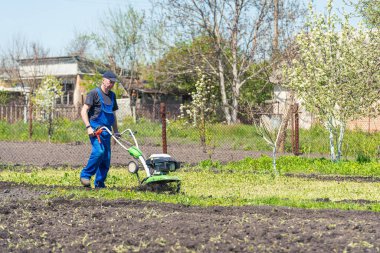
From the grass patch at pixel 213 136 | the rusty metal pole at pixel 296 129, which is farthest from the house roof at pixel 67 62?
the rusty metal pole at pixel 296 129

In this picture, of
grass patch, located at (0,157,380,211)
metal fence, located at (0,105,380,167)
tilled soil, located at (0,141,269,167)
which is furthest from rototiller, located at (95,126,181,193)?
metal fence, located at (0,105,380,167)

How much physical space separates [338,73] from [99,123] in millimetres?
7465

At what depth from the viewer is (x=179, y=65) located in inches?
1421

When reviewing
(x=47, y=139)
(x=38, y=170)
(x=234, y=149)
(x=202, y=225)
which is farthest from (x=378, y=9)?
(x=202, y=225)

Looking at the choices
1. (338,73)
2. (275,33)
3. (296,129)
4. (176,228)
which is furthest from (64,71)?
(176,228)

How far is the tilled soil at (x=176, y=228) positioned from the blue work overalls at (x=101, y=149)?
7.13 ft

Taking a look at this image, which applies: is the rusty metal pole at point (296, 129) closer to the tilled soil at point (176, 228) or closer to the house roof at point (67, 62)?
the tilled soil at point (176, 228)

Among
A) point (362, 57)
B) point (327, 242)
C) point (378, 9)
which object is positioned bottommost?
point (327, 242)

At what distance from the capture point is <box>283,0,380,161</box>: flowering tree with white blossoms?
56.0ft

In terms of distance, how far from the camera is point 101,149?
11.7 m

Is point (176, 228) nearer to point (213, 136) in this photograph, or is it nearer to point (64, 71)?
point (213, 136)

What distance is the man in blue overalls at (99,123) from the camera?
11648 mm

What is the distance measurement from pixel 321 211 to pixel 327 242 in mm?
2187

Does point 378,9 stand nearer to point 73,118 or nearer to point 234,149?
point 234,149
